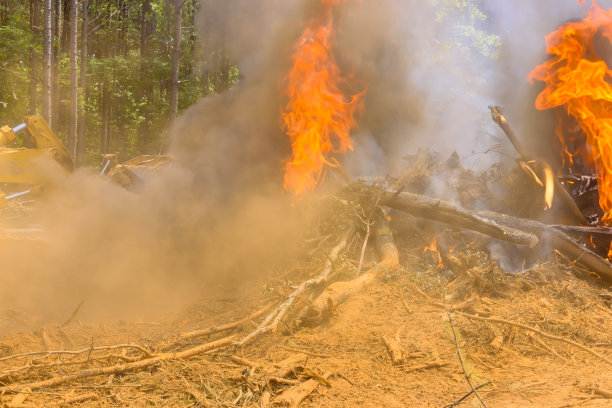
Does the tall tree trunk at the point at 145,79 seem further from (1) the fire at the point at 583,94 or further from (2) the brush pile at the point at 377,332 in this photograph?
(1) the fire at the point at 583,94

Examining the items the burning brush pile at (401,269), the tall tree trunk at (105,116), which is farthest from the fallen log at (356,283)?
the tall tree trunk at (105,116)

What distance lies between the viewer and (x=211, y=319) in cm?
599

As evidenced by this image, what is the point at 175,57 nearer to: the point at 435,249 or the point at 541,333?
the point at 435,249

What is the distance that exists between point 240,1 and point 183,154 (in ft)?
15.1

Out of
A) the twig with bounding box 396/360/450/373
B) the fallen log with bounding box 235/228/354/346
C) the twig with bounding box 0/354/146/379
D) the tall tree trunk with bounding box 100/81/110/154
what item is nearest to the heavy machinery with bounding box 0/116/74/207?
the twig with bounding box 0/354/146/379

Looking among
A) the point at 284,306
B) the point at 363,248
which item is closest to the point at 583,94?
the point at 363,248

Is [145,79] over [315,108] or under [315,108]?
over

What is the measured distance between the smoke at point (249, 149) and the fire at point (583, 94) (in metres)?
0.74

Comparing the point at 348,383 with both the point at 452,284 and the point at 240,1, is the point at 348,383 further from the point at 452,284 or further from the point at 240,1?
the point at 240,1

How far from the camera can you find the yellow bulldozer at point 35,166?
920 centimetres

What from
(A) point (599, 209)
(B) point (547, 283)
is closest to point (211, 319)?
(B) point (547, 283)

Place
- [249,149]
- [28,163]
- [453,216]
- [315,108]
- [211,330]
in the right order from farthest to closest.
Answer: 1. [249,149]
2. [315,108]
3. [28,163]
4. [453,216]
5. [211,330]

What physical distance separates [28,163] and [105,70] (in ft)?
53.5

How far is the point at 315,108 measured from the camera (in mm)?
10281
